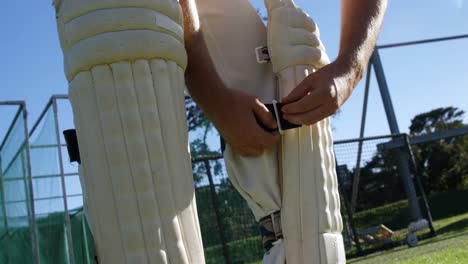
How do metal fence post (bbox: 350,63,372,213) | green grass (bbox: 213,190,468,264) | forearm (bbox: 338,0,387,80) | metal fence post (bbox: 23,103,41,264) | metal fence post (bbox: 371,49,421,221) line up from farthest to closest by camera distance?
metal fence post (bbox: 371,49,421,221) → metal fence post (bbox: 350,63,372,213) → green grass (bbox: 213,190,468,264) → metal fence post (bbox: 23,103,41,264) → forearm (bbox: 338,0,387,80)

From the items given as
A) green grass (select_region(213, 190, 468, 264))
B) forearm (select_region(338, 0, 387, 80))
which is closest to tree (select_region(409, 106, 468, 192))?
green grass (select_region(213, 190, 468, 264))

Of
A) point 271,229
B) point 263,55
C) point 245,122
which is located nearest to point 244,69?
point 263,55

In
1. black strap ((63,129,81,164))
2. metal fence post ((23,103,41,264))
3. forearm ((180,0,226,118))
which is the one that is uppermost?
metal fence post ((23,103,41,264))

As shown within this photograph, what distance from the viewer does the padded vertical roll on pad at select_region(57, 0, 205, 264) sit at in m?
0.65

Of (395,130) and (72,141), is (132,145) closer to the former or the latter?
(72,141)

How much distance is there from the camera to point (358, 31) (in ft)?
3.02

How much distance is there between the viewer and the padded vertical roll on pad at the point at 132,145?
0.65 meters

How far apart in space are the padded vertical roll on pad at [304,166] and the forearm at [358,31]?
44mm

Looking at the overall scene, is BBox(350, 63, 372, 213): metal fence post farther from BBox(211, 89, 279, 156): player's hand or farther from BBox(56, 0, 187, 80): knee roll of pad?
BBox(56, 0, 187, 80): knee roll of pad

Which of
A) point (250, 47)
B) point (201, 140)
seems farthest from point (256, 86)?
point (201, 140)

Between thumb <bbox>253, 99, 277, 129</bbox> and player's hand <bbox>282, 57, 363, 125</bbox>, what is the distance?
23 millimetres

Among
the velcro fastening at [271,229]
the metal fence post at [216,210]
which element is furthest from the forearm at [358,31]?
the metal fence post at [216,210]

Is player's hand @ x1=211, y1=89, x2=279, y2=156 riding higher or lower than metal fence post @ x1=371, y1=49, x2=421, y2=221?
lower

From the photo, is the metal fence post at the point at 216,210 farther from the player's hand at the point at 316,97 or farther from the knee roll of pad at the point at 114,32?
the knee roll of pad at the point at 114,32
